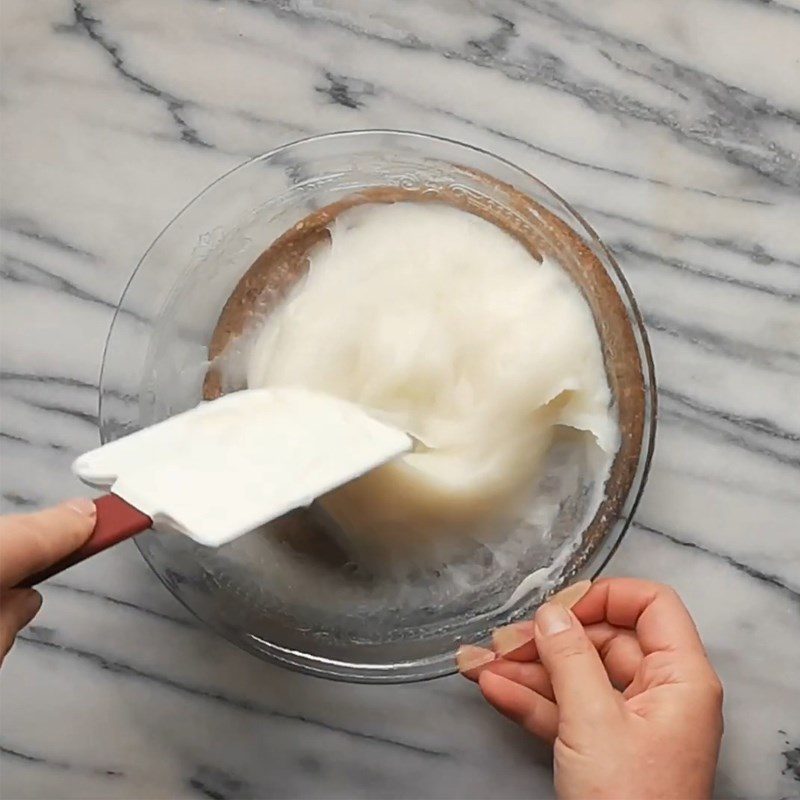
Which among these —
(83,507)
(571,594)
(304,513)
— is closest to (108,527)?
(83,507)

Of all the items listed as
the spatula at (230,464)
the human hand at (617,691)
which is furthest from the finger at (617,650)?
the spatula at (230,464)

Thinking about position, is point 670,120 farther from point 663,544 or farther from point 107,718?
point 107,718

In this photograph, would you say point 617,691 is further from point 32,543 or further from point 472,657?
point 32,543

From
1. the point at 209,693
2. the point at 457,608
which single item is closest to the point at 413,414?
the point at 457,608

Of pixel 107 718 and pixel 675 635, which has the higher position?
pixel 675 635

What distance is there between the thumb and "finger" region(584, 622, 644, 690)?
6cm

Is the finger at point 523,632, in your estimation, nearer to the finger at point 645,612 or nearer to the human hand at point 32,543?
the finger at point 645,612

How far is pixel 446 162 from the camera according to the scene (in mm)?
864

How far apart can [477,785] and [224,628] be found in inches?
9.5

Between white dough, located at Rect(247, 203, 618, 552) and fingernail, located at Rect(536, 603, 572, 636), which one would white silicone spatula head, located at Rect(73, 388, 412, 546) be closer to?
white dough, located at Rect(247, 203, 618, 552)

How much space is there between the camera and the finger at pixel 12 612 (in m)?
0.62

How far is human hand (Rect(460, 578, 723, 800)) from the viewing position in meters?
0.74

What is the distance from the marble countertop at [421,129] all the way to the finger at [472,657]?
0.23ft

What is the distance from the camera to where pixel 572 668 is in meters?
0.76
